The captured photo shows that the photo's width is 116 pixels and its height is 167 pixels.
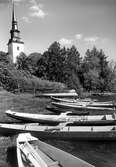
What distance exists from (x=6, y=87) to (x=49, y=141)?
906 inches

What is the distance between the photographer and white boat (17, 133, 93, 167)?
187 inches

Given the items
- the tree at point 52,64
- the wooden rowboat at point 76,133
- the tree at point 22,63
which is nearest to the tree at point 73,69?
the tree at point 52,64

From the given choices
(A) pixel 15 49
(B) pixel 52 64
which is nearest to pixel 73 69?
(B) pixel 52 64

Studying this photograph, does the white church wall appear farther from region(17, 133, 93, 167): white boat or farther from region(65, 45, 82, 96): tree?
region(17, 133, 93, 167): white boat

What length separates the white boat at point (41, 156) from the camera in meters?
4.75

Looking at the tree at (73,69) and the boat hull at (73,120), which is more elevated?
A: the tree at (73,69)

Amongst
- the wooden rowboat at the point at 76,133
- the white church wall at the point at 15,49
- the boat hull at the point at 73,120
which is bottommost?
the wooden rowboat at the point at 76,133

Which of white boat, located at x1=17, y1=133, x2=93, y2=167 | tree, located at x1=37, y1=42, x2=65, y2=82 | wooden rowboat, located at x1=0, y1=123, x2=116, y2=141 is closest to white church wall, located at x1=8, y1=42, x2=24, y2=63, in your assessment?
tree, located at x1=37, y1=42, x2=65, y2=82

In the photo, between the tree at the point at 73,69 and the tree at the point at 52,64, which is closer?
the tree at the point at 73,69

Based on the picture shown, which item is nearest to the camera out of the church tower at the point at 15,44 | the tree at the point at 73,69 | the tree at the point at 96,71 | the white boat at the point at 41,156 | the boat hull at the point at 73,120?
the white boat at the point at 41,156

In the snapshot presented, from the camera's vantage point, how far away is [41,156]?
17.9 feet

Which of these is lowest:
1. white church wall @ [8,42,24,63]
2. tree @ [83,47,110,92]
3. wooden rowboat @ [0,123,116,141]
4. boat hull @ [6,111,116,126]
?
wooden rowboat @ [0,123,116,141]

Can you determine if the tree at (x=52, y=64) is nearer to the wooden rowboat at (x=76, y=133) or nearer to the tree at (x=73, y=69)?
the tree at (x=73, y=69)

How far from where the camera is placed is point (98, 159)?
641cm
